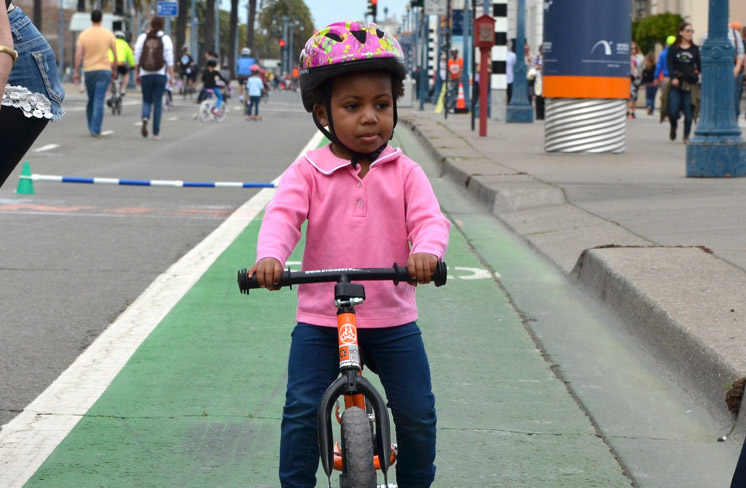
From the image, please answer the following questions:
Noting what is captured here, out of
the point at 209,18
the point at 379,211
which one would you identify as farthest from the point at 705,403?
the point at 209,18

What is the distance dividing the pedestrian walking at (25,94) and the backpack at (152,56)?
16.9 m

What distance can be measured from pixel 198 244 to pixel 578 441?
16.8 feet

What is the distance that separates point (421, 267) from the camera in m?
3.10

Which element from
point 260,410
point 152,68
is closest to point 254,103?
point 152,68

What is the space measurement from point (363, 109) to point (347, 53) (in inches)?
6.5

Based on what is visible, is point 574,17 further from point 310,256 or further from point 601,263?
point 310,256

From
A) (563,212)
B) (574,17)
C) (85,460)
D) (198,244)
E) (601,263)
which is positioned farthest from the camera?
(574,17)

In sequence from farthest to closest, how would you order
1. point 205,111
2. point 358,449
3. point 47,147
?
point 205,111 → point 47,147 → point 358,449

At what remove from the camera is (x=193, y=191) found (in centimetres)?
1335

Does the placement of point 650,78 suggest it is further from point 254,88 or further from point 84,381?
point 84,381

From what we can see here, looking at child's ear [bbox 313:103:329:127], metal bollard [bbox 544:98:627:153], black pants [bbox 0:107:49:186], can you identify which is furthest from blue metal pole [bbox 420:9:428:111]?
child's ear [bbox 313:103:329:127]

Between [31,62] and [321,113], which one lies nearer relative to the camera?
[321,113]

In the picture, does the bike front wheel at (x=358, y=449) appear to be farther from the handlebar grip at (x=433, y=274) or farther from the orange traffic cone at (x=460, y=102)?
the orange traffic cone at (x=460, y=102)

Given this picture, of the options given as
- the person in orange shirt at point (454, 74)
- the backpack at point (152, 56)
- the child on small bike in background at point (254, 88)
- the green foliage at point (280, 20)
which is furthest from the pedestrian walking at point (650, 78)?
the green foliage at point (280, 20)
